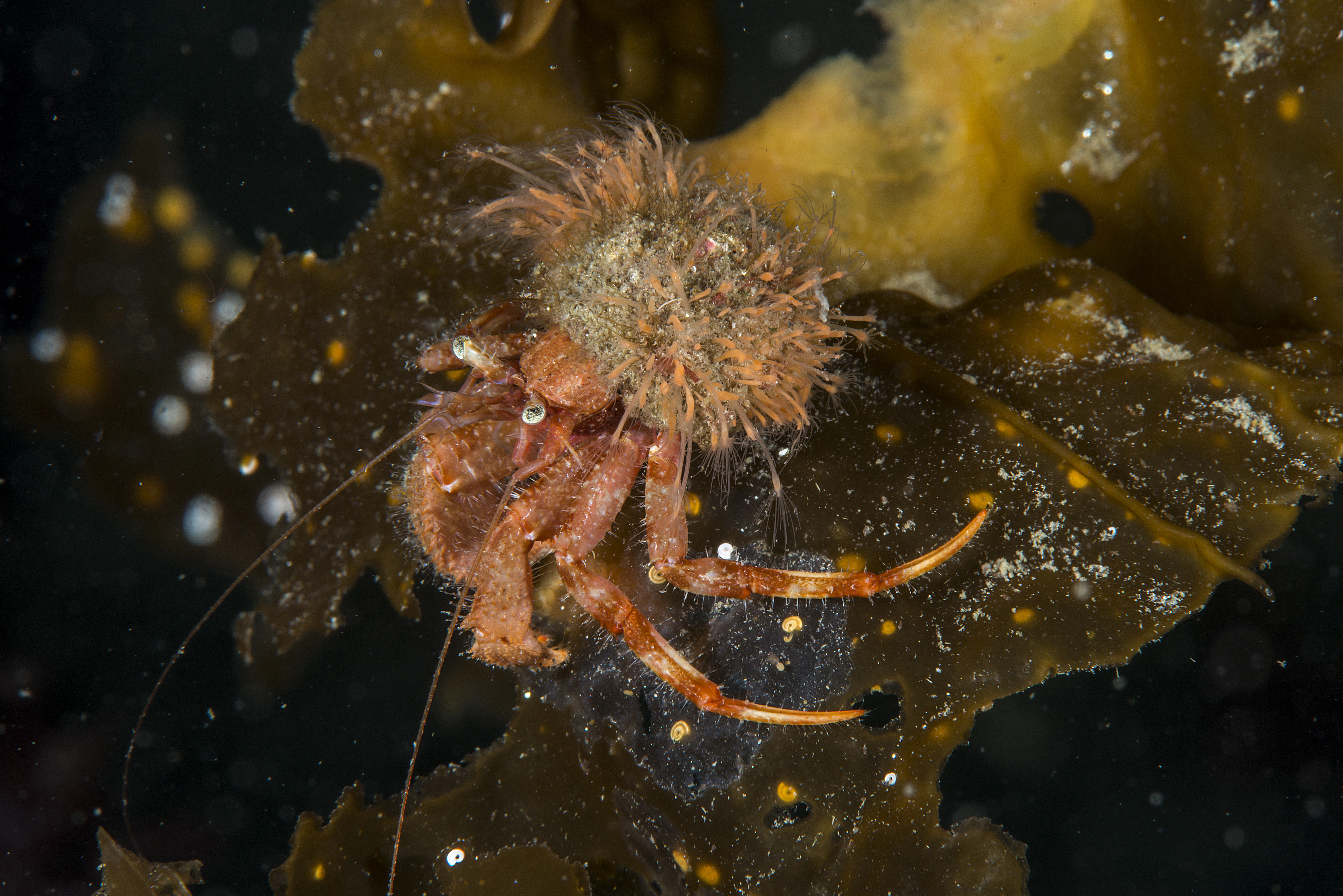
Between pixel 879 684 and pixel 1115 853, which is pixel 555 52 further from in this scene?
pixel 1115 853

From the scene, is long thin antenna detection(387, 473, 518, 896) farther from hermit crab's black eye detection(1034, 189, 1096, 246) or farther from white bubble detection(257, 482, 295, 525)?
hermit crab's black eye detection(1034, 189, 1096, 246)

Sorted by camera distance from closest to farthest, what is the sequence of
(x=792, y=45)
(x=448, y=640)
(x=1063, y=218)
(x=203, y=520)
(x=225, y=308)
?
(x=448, y=640) < (x=792, y=45) < (x=1063, y=218) < (x=225, y=308) < (x=203, y=520)

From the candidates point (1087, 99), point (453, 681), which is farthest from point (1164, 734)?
point (453, 681)

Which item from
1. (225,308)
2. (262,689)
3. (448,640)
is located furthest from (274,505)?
(448,640)

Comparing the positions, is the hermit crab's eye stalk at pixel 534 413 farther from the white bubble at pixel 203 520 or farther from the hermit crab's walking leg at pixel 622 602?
the white bubble at pixel 203 520

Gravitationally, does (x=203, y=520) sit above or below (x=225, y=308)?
below

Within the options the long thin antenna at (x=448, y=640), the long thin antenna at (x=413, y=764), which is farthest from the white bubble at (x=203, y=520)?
the long thin antenna at (x=448, y=640)

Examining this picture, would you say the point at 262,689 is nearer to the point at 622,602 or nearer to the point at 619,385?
the point at 622,602
